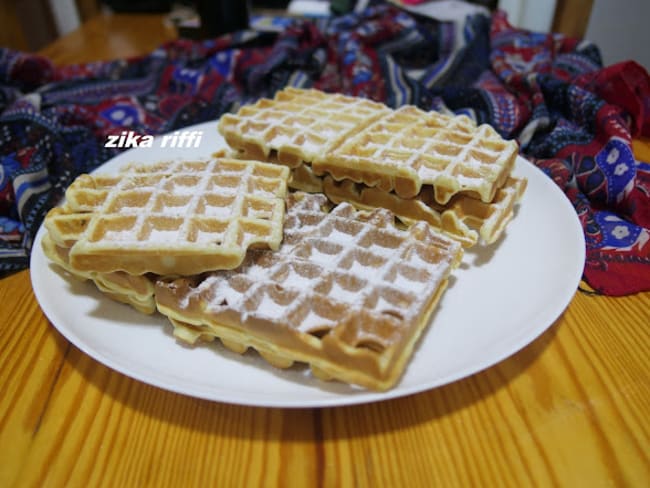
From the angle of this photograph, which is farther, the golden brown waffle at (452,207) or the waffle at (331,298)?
the golden brown waffle at (452,207)

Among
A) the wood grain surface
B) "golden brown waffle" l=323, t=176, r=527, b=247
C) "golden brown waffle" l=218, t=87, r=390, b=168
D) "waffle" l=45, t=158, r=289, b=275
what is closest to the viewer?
the wood grain surface

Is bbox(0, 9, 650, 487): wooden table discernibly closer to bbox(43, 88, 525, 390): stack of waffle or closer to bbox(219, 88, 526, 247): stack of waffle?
bbox(43, 88, 525, 390): stack of waffle

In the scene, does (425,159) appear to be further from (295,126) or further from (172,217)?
(172,217)

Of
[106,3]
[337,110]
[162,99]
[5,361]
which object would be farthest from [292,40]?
[106,3]

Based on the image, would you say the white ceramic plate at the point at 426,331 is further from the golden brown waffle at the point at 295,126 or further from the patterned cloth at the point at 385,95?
the golden brown waffle at the point at 295,126

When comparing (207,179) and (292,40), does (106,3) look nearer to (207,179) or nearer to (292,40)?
(292,40)

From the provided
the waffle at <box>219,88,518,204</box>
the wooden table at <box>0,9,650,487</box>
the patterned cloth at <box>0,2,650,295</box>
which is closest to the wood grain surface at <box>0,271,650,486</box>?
the wooden table at <box>0,9,650,487</box>

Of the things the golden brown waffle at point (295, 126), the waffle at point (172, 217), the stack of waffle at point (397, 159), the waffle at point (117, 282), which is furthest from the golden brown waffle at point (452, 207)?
the waffle at point (117, 282)
